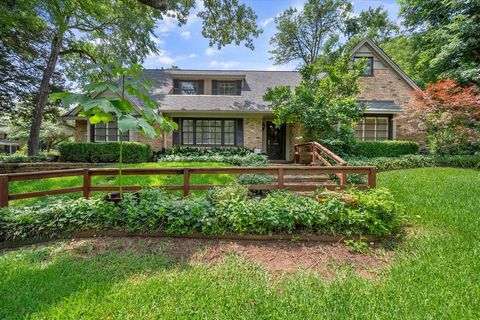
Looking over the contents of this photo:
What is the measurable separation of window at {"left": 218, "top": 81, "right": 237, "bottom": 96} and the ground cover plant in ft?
40.4

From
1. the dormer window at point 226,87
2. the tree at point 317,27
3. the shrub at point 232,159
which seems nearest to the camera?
the shrub at point 232,159

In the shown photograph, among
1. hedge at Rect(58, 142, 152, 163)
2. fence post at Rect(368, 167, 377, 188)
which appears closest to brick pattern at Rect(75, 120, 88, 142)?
hedge at Rect(58, 142, 152, 163)

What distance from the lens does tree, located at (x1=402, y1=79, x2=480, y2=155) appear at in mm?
11094

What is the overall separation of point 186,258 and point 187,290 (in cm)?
77

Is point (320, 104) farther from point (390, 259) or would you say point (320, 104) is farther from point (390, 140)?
point (390, 259)

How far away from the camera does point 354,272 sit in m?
3.16

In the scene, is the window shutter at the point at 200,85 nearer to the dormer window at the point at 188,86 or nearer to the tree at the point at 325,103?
the dormer window at the point at 188,86

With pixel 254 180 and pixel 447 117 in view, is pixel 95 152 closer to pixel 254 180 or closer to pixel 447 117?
pixel 254 180

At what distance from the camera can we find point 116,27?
50.0 feet

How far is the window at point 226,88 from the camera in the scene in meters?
15.6

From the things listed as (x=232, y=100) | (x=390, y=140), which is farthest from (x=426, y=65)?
(x=232, y=100)

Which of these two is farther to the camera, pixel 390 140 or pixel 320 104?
pixel 390 140

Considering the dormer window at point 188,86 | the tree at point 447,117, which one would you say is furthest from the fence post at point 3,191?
the tree at point 447,117

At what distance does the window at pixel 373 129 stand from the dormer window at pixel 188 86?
956 centimetres
